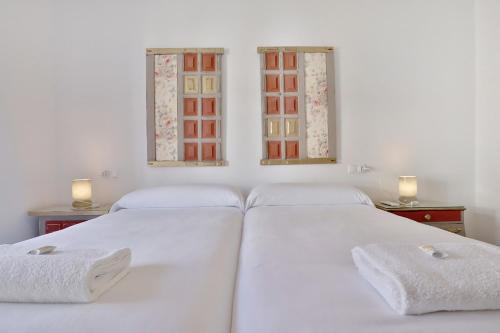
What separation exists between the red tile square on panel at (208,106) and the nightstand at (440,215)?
5.47ft

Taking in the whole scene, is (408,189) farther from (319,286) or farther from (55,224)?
(55,224)

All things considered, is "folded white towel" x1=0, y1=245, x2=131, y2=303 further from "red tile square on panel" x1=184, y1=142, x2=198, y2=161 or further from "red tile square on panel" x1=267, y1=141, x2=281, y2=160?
"red tile square on panel" x1=267, y1=141, x2=281, y2=160

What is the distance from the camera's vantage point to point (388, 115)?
8.67 feet

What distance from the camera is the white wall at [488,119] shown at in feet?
8.04

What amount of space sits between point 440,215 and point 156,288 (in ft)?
7.45

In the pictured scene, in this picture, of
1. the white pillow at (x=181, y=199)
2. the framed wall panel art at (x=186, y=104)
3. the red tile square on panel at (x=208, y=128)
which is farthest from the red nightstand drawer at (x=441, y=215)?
the red tile square on panel at (x=208, y=128)

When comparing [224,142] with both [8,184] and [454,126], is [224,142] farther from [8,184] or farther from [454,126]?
[454,126]

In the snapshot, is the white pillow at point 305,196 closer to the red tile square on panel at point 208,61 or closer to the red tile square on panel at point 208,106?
the red tile square on panel at point 208,106

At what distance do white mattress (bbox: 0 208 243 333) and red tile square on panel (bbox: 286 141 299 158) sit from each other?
1.22 m

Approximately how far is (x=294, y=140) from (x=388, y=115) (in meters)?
0.89

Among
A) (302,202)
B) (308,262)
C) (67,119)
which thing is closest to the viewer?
(308,262)

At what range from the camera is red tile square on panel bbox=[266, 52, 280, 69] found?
2615 mm

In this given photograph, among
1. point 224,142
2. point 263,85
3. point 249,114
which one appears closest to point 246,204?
point 224,142

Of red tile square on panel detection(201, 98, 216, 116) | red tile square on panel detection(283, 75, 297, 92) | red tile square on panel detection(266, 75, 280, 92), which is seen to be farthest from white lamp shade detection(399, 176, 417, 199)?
red tile square on panel detection(201, 98, 216, 116)
